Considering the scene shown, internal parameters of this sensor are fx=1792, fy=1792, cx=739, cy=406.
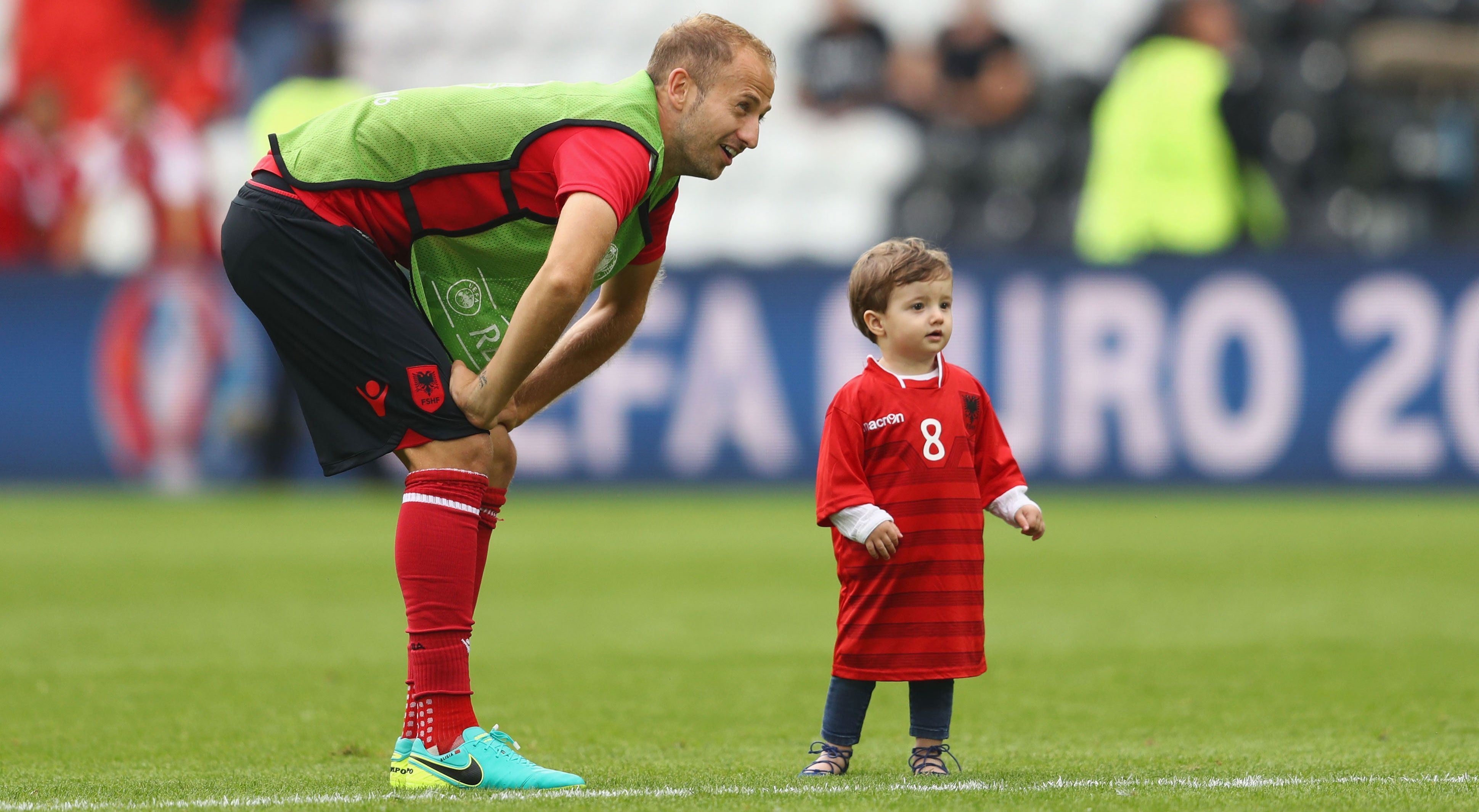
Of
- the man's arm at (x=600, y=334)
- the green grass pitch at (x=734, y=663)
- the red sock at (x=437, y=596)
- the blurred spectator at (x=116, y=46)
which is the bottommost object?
the green grass pitch at (x=734, y=663)

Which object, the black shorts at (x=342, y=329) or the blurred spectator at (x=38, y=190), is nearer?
the black shorts at (x=342, y=329)

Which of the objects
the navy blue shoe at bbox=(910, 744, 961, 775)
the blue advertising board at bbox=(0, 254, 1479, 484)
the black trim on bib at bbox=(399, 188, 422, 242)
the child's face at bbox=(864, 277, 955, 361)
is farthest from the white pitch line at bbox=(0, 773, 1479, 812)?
the blue advertising board at bbox=(0, 254, 1479, 484)

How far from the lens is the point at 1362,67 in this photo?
47.6 ft

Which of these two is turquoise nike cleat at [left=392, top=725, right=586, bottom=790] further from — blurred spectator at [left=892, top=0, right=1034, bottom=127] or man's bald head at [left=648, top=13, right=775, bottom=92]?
blurred spectator at [left=892, top=0, right=1034, bottom=127]

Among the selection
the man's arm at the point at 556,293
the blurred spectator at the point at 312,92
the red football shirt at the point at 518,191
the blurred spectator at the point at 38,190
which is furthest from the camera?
the blurred spectator at the point at 38,190

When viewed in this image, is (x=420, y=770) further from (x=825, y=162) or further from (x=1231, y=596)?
(x=825, y=162)

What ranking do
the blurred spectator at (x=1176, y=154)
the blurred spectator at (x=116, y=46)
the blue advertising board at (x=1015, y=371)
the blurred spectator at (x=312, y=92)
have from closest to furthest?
the blue advertising board at (x=1015, y=371), the blurred spectator at (x=312, y=92), the blurred spectator at (x=1176, y=154), the blurred spectator at (x=116, y=46)

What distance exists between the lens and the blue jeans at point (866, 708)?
3.88m

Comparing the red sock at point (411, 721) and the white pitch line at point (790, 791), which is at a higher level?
the red sock at point (411, 721)

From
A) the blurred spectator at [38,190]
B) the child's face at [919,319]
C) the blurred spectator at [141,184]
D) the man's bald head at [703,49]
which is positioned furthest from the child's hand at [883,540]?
the blurred spectator at [38,190]

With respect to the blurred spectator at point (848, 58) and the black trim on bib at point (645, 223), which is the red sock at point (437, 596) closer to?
the black trim on bib at point (645, 223)

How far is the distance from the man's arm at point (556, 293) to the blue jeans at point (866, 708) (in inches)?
38.6

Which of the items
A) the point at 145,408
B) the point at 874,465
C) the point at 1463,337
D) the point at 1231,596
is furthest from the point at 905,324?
the point at 145,408

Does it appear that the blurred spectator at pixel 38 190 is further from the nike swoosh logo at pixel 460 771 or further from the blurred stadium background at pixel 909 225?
the nike swoosh logo at pixel 460 771
